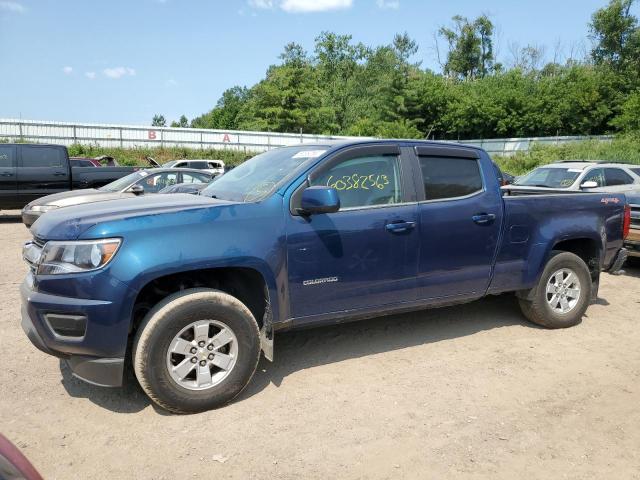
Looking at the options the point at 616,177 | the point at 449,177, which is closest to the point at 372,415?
the point at 449,177

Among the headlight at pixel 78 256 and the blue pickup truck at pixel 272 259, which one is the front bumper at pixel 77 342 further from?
the headlight at pixel 78 256

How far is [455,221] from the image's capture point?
4500 millimetres

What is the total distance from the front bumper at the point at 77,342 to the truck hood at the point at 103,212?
0.41 metres

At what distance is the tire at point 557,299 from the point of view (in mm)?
5172

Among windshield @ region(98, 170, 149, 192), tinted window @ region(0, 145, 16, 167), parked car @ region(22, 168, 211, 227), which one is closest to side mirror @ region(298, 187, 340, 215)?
parked car @ region(22, 168, 211, 227)

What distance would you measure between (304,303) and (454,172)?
1884 mm

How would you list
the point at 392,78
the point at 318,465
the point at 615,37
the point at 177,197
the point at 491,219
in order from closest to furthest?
the point at 318,465, the point at 177,197, the point at 491,219, the point at 615,37, the point at 392,78

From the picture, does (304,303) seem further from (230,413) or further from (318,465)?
(318,465)

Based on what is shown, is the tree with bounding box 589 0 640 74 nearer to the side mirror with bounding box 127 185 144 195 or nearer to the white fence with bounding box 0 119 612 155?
the white fence with bounding box 0 119 612 155

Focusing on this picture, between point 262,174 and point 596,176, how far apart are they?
9.26m

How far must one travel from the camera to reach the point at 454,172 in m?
4.71

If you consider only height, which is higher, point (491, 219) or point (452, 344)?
point (491, 219)

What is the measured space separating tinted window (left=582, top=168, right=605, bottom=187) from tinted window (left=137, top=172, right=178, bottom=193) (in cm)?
894

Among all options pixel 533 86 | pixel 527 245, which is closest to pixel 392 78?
pixel 533 86
